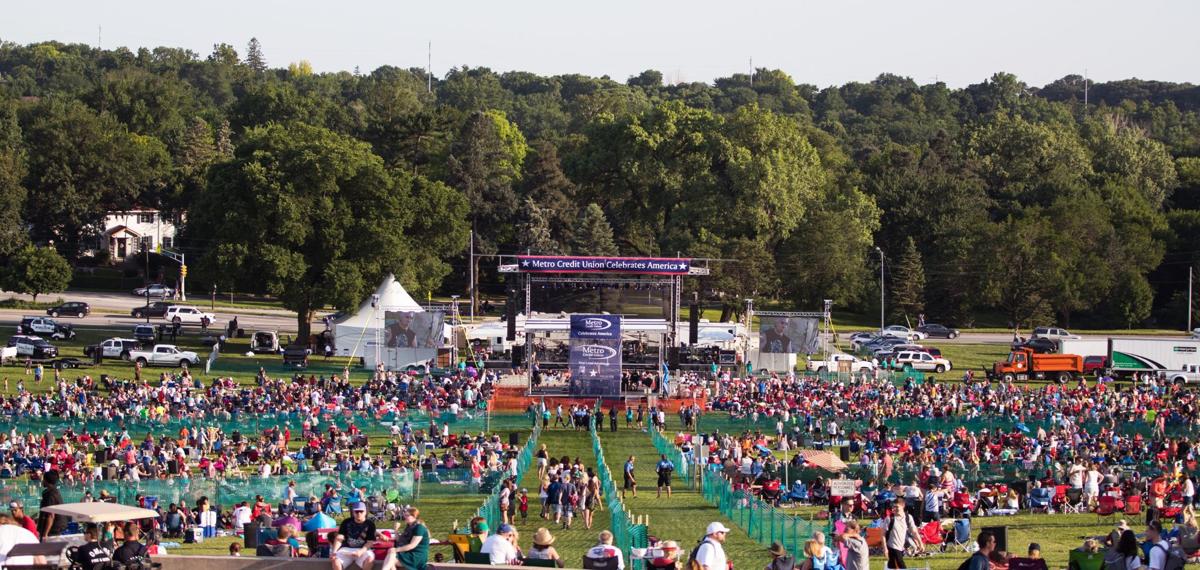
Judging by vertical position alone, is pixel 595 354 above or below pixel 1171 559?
above

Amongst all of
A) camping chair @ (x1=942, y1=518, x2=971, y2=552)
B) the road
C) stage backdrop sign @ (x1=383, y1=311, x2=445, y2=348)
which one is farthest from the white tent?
camping chair @ (x1=942, y1=518, x2=971, y2=552)

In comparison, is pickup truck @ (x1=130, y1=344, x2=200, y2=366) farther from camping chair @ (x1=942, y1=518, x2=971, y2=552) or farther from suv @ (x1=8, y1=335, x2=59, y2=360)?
camping chair @ (x1=942, y1=518, x2=971, y2=552)

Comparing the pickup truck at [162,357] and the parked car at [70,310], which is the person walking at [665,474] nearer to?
the pickup truck at [162,357]

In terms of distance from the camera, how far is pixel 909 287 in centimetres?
8875

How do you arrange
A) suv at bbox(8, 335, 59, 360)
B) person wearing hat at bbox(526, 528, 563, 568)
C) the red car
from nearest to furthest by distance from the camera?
person wearing hat at bbox(526, 528, 563, 568), suv at bbox(8, 335, 59, 360), the red car

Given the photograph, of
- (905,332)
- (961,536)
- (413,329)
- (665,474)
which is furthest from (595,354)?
(905,332)

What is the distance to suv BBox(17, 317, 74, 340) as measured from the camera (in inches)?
2707

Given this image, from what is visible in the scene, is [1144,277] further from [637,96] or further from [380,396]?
[637,96]

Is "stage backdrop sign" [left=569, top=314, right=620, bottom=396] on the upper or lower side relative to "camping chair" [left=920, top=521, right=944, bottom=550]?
upper

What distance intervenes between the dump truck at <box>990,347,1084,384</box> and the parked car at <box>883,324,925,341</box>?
13196 millimetres

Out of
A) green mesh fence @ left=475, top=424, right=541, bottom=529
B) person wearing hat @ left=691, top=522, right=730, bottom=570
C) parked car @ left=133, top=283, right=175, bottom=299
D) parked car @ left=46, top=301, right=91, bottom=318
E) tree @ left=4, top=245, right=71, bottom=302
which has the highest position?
tree @ left=4, top=245, right=71, bottom=302

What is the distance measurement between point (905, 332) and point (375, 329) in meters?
29.8

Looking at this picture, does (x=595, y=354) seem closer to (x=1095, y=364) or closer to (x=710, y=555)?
(x=1095, y=364)

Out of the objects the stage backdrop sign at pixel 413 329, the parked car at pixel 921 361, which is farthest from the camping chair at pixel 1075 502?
the parked car at pixel 921 361
